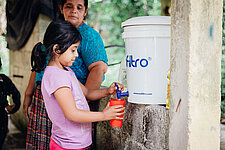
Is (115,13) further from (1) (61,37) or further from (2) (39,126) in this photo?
(1) (61,37)

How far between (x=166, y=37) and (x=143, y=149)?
2.45 feet

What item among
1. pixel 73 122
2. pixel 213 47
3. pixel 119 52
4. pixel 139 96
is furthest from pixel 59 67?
pixel 119 52

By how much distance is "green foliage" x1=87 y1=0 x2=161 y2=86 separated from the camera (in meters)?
9.29

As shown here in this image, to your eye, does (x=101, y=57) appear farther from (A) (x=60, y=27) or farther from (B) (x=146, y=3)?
(B) (x=146, y=3)

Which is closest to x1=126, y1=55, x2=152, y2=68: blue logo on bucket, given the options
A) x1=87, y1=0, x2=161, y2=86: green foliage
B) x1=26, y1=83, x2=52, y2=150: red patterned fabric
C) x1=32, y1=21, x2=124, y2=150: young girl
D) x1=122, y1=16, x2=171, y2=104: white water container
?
x1=122, y1=16, x2=171, y2=104: white water container

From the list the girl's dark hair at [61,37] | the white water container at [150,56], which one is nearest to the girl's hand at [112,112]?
the white water container at [150,56]

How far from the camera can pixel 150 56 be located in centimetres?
173

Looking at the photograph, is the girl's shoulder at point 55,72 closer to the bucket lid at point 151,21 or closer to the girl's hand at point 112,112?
the girl's hand at point 112,112

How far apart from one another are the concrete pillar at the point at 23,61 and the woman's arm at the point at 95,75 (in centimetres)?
214

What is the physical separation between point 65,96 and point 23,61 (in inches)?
147

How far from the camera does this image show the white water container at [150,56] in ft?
5.65

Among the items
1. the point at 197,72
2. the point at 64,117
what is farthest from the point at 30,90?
the point at 197,72

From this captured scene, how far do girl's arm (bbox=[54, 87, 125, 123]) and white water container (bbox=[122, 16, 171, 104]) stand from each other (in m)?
0.21

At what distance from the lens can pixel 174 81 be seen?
62.6 inches
